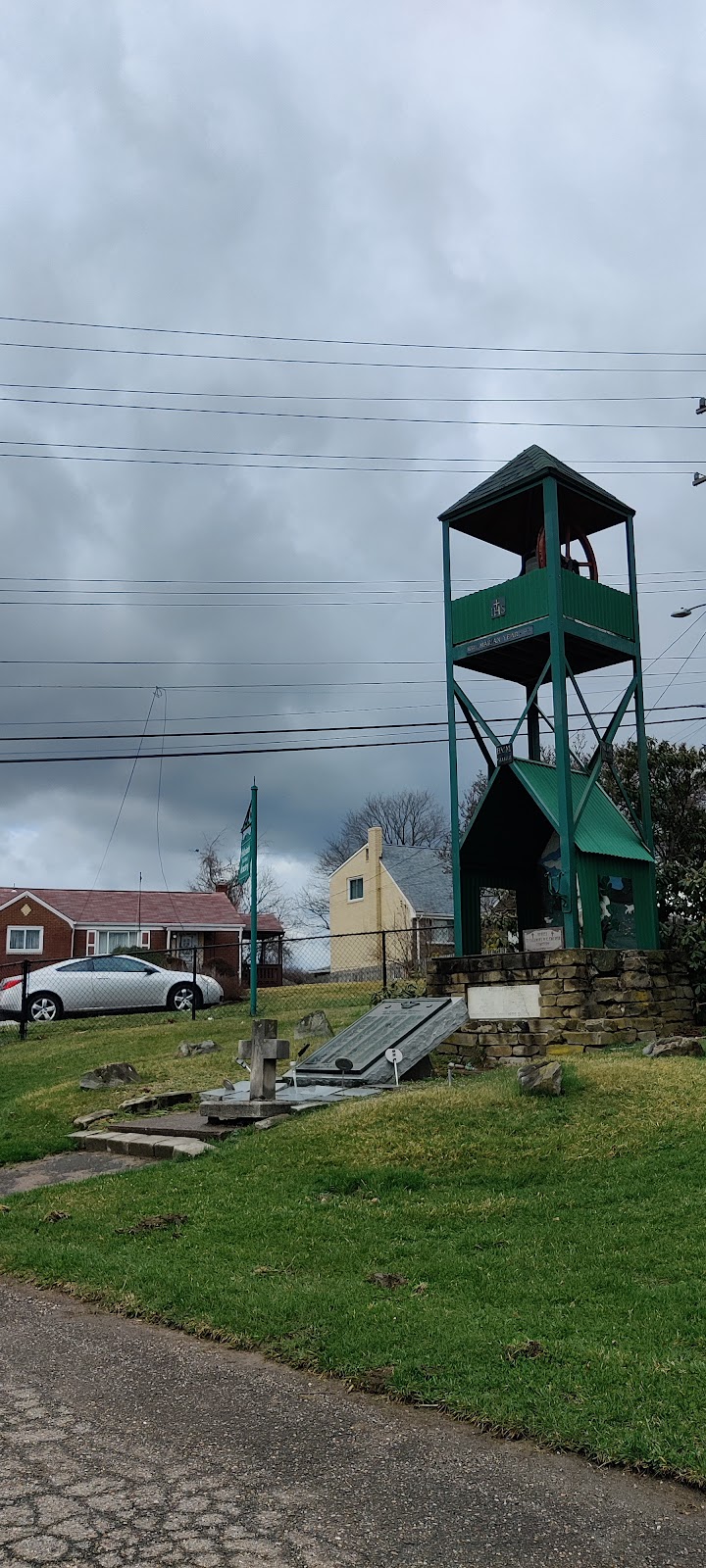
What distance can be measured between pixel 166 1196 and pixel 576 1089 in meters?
3.52

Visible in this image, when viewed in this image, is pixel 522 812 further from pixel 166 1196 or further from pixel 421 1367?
pixel 421 1367

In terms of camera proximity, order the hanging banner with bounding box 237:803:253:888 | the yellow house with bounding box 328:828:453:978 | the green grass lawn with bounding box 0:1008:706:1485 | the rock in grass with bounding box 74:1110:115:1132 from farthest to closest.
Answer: the yellow house with bounding box 328:828:453:978 → the hanging banner with bounding box 237:803:253:888 → the rock in grass with bounding box 74:1110:115:1132 → the green grass lawn with bounding box 0:1008:706:1485

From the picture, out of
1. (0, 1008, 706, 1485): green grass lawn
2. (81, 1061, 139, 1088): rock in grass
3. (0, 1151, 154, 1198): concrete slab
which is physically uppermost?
(81, 1061, 139, 1088): rock in grass

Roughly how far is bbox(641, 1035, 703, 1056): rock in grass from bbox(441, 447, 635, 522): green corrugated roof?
772 centimetres

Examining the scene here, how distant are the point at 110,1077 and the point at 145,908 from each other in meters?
35.2

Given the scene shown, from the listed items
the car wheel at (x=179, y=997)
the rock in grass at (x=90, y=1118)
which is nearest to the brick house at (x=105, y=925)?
the car wheel at (x=179, y=997)

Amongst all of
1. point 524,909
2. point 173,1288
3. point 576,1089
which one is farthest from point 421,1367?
point 524,909

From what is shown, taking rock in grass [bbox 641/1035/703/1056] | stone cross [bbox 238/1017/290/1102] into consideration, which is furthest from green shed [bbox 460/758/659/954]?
stone cross [bbox 238/1017/290/1102]

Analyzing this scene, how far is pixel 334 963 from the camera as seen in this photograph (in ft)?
146

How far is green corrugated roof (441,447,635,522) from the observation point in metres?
15.7

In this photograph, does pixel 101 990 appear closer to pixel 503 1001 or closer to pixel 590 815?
pixel 503 1001

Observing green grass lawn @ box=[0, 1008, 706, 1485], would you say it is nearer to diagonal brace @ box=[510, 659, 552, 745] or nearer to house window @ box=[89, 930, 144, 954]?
diagonal brace @ box=[510, 659, 552, 745]

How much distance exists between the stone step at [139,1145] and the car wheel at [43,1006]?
1359cm

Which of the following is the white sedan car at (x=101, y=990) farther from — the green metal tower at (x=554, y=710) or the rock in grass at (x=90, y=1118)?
the rock in grass at (x=90, y=1118)
